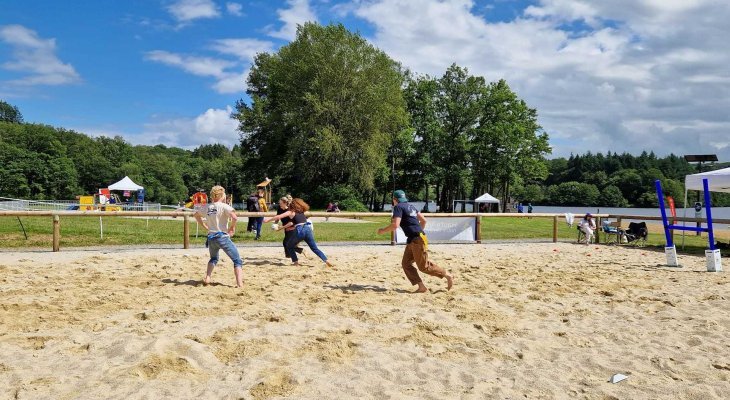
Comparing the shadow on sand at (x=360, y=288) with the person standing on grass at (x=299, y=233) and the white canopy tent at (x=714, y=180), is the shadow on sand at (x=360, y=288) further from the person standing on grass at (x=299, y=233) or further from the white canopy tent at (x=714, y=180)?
the white canopy tent at (x=714, y=180)

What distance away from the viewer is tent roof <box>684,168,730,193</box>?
576 inches

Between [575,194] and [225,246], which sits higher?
[575,194]

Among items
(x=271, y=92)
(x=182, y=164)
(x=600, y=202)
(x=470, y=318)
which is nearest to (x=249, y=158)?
(x=271, y=92)

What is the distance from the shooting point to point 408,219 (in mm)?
7609

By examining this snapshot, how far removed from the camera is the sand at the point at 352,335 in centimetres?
396

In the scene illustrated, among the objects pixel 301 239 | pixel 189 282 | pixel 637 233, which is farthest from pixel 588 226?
pixel 189 282

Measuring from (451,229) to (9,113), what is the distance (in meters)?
156

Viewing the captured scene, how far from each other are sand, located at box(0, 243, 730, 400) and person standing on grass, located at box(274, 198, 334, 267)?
62 centimetres

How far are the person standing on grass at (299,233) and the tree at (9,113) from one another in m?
153

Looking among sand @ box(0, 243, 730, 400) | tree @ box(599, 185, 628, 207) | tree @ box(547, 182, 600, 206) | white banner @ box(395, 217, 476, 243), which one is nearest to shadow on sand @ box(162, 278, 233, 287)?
sand @ box(0, 243, 730, 400)

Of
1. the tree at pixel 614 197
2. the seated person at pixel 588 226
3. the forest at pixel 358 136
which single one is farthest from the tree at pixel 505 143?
the tree at pixel 614 197

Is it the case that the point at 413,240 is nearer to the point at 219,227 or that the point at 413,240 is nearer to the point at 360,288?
the point at 360,288

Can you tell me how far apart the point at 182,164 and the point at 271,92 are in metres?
91.8

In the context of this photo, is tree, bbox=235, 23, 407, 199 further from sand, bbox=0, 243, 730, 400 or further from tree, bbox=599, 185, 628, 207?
tree, bbox=599, 185, 628, 207
